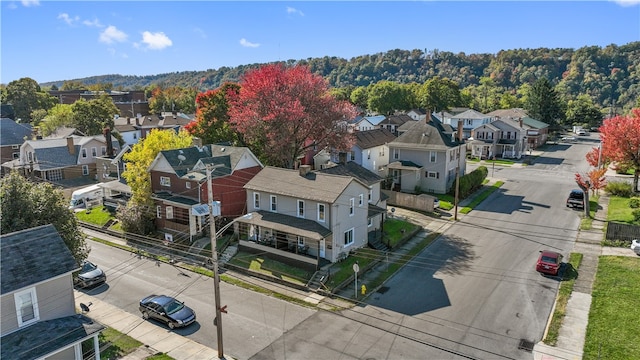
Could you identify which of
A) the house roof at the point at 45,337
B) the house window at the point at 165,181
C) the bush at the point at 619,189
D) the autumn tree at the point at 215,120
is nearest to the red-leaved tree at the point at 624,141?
the bush at the point at 619,189

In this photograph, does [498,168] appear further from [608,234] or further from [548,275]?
[548,275]

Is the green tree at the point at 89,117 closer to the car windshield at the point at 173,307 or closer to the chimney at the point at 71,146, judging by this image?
the chimney at the point at 71,146

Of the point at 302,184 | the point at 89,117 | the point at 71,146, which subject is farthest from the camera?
the point at 89,117

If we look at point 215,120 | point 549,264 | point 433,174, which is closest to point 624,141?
point 433,174

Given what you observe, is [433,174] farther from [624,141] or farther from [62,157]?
[62,157]

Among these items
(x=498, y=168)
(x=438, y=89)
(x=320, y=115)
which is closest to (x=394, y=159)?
(x=320, y=115)

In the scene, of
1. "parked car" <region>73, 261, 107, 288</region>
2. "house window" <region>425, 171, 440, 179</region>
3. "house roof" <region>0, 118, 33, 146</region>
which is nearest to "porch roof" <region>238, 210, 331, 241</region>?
"parked car" <region>73, 261, 107, 288</region>
